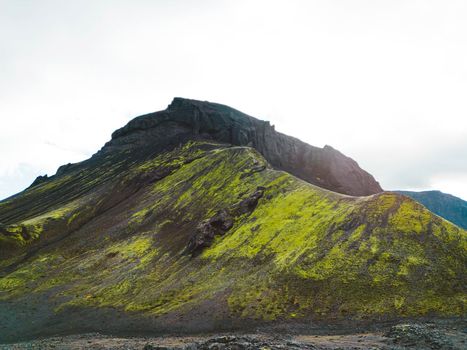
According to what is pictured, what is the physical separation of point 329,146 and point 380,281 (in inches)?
5176

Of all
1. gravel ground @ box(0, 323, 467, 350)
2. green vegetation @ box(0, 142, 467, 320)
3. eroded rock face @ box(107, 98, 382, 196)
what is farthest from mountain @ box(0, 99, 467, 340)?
eroded rock face @ box(107, 98, 382, 196)

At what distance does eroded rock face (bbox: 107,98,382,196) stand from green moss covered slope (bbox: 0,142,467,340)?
38026 millimetres

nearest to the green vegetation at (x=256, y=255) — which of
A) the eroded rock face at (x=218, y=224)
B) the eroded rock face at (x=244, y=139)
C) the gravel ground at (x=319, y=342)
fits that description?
the eroded rock face at (x=218, y=224)

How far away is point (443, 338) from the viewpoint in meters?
38.8

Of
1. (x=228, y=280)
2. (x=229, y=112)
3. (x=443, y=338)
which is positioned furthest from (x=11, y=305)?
(x=229, y=112)

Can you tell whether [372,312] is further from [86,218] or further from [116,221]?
[86,218]

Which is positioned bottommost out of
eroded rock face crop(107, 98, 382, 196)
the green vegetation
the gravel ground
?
the gravel ground

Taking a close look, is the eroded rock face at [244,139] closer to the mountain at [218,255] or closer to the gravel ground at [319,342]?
the mountain at [218,255]

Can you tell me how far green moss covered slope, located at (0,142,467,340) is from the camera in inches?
2094

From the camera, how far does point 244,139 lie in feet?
537

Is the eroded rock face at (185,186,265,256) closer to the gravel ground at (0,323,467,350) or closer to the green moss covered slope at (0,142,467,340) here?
the green moss covered slope at (0,142,467,340)

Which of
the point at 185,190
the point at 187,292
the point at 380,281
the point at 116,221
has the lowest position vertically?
the point at 187,292

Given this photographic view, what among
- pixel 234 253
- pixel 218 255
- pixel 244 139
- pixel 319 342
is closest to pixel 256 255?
pixel 234 253

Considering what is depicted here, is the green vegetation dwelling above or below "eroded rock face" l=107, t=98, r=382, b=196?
below
